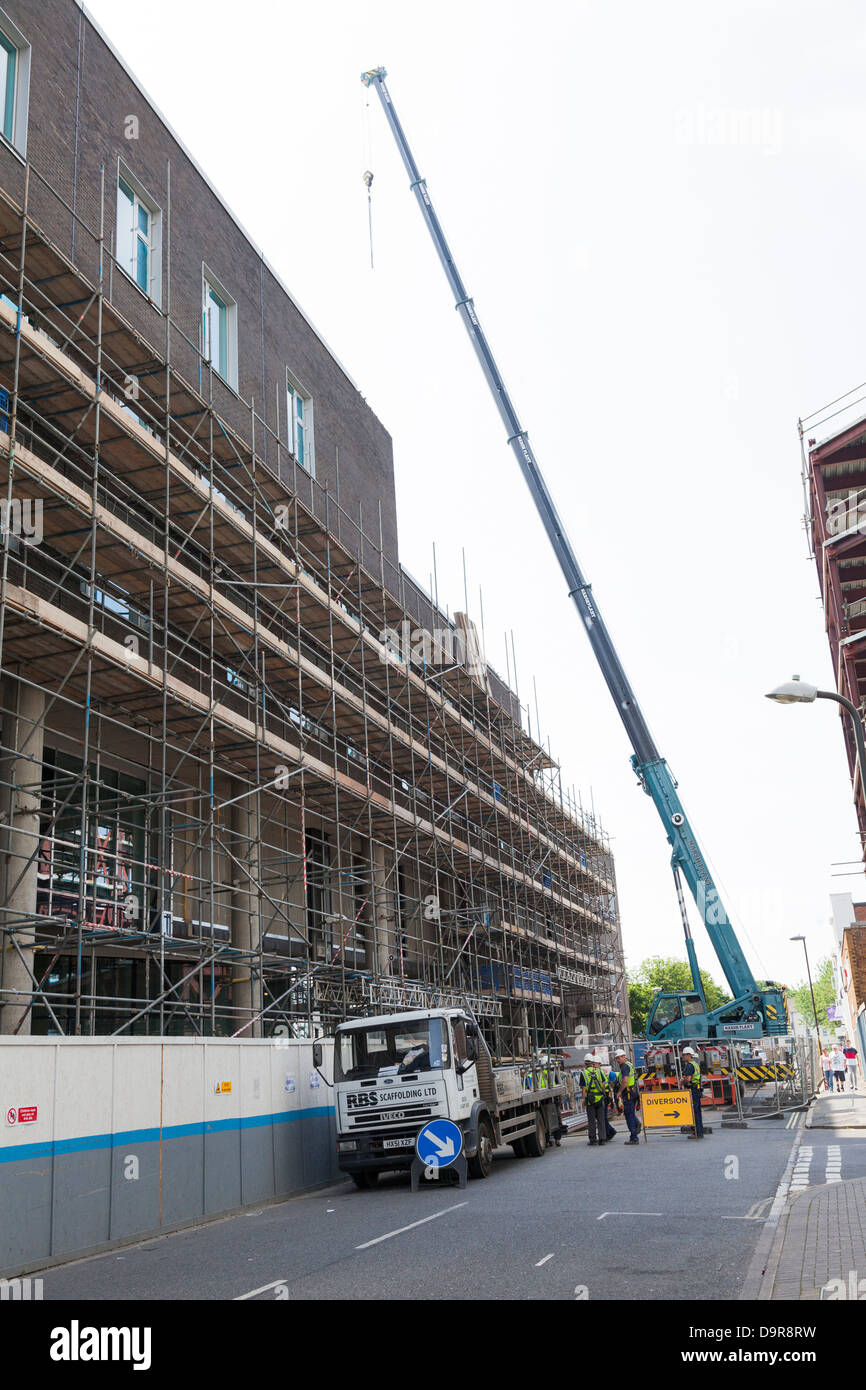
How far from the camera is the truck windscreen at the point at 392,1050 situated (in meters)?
15.7

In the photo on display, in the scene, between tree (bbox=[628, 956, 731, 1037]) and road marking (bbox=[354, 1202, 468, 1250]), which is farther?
tree (bbox=[628, 956, 731, 1037])

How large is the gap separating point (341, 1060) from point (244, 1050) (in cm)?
174

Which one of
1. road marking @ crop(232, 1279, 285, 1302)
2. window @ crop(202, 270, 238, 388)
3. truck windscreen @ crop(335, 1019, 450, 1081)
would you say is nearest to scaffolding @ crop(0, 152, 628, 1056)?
window @ crop(202, 270, 238, 388)

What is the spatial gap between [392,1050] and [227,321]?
16.2 metres

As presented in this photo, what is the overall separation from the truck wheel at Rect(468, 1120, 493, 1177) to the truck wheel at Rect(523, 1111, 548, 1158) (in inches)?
130

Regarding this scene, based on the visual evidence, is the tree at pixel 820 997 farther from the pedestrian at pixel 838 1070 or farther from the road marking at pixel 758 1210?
the road marking at pixel 758 1210

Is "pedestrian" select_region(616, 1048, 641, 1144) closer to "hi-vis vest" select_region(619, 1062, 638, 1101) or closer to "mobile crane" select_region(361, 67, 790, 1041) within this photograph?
"hi-vis vest" select_region(619, 1062, 638, 1101)

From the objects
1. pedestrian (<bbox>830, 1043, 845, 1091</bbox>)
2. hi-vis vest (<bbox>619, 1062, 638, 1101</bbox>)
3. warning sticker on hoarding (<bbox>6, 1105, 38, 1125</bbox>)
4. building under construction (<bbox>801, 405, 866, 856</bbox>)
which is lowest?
pedestrian (<bbox>830, 1043, 845, 1091</bbox>)

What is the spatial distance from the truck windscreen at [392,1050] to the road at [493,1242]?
1.64 metres

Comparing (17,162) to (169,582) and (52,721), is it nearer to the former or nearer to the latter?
(169,582)

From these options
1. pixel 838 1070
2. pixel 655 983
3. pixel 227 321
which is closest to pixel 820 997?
pixel 655 983

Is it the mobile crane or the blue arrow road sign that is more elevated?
the mobile crane

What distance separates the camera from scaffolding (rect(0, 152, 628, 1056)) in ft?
48.3
